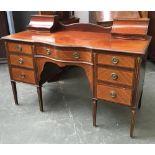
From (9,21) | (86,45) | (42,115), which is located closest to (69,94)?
(42,115)

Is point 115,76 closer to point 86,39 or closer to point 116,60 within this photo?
point 116,60

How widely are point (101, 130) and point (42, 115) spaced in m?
0.57

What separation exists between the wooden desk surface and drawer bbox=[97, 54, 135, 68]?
5 cm

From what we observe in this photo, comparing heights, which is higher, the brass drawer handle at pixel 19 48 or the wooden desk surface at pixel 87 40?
the wooden desk surface at pixel 87 40

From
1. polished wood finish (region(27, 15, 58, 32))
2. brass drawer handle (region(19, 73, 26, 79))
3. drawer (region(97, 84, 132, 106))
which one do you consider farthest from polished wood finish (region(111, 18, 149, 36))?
brass drawer handle (region(19, 73, 26, 79))

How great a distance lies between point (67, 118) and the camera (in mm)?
1934

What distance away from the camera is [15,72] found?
1.92 meters

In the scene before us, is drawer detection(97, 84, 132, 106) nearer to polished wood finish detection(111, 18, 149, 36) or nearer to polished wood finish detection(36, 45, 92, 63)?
polished wood finish detection(36, 45, 92, 63)

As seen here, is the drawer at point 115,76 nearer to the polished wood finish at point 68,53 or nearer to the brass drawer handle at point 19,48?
the polished wood finish at point 68,53

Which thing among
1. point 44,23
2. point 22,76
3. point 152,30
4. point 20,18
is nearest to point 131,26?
point 44,23

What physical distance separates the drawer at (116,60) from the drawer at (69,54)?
0.09m

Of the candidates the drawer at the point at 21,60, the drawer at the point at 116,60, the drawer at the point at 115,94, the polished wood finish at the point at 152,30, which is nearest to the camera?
the drawer at the point at 116,60

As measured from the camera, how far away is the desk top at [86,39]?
146cm

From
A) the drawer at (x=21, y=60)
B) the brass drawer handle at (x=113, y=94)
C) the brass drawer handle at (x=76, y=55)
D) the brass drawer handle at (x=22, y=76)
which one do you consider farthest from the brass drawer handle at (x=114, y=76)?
the brass drawer handle at (x=22, y=76)
